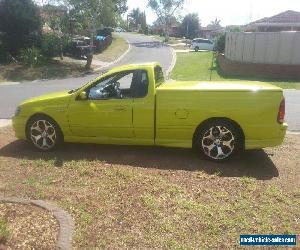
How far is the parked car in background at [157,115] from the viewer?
6391mm

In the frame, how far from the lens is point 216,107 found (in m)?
6.44

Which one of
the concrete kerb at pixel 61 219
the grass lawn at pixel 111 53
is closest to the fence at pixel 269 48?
the grass lawn at pixel 111 53

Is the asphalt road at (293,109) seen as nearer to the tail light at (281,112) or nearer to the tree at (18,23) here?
the tail light at (281,112)

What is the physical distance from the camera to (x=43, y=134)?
737cm

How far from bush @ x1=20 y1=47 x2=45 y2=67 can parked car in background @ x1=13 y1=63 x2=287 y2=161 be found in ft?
70.7

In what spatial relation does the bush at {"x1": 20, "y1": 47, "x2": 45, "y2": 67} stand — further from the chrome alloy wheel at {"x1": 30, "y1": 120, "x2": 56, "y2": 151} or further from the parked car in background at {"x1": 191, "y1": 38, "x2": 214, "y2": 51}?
the parked car in background at {"x1": 191, "y1": 38, "x2": 214, "y2": 51}

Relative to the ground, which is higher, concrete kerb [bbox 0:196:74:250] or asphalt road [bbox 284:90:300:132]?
concrete kerb [bbox 0:196:74:250]

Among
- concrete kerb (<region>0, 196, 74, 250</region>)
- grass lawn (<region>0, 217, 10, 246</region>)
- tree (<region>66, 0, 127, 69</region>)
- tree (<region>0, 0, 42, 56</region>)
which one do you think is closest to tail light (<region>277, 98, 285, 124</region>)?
concrete kerb (<region>0, 196, 74, 250</region>)

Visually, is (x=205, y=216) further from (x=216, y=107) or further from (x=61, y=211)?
(x=216, y=107)

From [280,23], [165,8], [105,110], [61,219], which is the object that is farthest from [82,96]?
[165,8]

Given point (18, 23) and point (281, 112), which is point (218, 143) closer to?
point (281, 112)

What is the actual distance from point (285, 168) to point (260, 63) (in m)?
17.7

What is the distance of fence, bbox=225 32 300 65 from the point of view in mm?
22000

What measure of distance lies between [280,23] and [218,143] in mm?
38157
